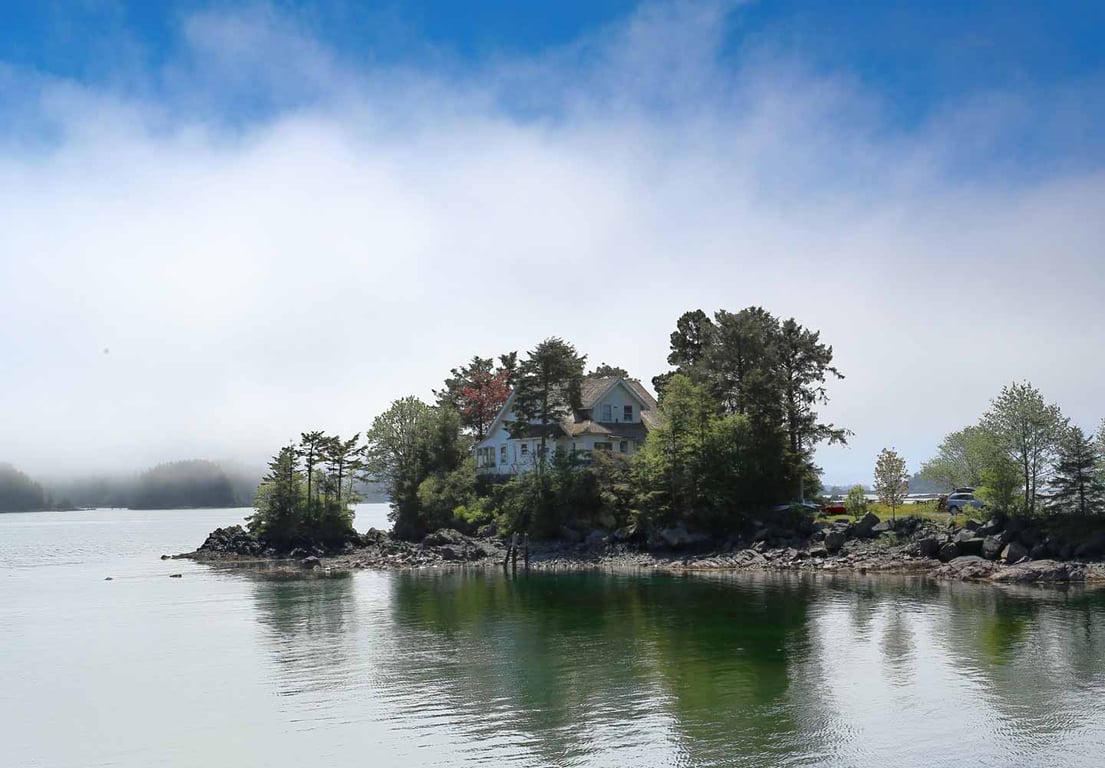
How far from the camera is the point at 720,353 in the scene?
73.5 m

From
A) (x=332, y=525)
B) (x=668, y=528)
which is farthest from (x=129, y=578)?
(x=668, y=528)

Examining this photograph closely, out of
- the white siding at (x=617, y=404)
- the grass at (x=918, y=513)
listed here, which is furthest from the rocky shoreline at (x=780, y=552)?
the white siding at (x=617, y=404)

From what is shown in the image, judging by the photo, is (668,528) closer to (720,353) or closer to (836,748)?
(720,353)

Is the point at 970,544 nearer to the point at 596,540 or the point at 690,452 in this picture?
the point at 690,452

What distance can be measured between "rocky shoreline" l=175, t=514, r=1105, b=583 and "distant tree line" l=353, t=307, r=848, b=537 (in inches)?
98.7

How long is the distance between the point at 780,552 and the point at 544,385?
2566 cm

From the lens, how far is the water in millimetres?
21375

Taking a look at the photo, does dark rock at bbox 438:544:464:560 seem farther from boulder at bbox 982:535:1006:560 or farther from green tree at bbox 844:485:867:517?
boulder at bbox 982:535:1006:560

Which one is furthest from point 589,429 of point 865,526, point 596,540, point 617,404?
point 865,526

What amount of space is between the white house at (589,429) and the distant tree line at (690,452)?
1743mm

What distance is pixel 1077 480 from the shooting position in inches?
2175

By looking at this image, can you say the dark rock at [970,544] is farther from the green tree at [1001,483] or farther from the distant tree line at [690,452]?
the distant tree line at [690,452]

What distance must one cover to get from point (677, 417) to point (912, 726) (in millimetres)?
48493

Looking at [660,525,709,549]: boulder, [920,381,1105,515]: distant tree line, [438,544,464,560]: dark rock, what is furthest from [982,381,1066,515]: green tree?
[438,544,464,560]: dark rock
